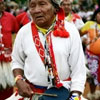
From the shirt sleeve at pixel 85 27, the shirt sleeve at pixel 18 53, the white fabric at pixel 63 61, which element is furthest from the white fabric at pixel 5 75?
the white fabric at pixel 63 61

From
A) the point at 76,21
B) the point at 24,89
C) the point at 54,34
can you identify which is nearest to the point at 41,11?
the point at 54,34

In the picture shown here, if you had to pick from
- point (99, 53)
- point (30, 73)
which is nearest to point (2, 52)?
point (99, 53)

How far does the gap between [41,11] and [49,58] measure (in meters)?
0.39

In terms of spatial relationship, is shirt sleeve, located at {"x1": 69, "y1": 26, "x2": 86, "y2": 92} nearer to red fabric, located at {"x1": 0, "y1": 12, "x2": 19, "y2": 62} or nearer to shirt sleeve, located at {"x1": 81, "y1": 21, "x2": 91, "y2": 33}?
red fabric, located at {"x1": 0, "y1": 12, "x2": 19, "y2": 62}

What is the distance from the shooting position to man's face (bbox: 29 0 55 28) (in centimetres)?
265

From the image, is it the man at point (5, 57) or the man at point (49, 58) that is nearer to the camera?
the man at point (49, 58)

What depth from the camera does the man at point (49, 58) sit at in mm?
2648

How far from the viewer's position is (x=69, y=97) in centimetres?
268

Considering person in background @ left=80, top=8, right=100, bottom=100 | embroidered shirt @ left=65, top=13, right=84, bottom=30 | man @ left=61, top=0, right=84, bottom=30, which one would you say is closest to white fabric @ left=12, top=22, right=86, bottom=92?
person in background @ left=80, top=8, right=100, bottom=100

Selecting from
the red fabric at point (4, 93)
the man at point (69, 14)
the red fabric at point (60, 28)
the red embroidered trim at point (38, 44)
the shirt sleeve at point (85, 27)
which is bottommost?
the red fabric at point (4, 93)

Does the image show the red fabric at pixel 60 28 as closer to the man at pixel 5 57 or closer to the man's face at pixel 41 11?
the man's face at pixel 41 11

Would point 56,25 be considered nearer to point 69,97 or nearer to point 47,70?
point 47,70

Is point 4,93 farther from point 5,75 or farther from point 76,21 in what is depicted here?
point 76,21

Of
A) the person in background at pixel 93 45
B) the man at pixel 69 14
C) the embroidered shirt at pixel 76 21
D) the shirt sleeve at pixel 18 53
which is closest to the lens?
the shirt sleeve at pixel 18 53
